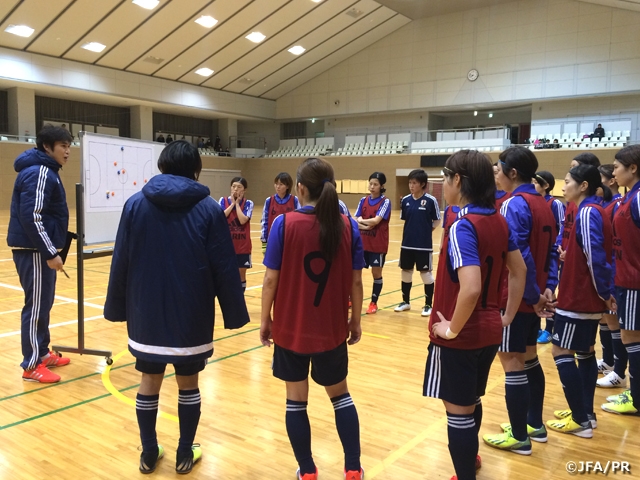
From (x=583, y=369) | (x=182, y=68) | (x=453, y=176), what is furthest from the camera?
(x=182, y=68)

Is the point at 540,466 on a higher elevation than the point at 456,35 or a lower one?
lower

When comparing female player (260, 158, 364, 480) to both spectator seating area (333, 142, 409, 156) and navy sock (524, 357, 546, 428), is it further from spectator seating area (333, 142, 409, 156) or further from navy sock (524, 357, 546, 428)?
spectator seating area (333, 142, 409, 156)

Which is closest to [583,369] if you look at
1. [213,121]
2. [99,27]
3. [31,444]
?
[31,444]

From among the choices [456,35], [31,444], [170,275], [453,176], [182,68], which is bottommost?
[31,444]

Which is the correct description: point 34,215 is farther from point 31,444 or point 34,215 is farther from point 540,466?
point 540,466

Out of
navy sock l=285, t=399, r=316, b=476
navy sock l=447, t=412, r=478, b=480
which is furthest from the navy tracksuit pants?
navy sock l=447, t=412, r=478, b=480

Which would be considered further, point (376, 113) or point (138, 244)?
point (376, 113)

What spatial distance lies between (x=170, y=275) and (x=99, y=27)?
22144mm

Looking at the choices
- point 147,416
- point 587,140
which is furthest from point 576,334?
point 587,140

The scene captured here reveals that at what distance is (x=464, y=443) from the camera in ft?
7.75

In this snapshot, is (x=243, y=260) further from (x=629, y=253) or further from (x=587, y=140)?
(x=587, y=140)

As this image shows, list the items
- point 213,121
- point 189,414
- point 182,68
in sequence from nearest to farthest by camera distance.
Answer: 1. point 189,414
2. point 182,68
3. point 213,121

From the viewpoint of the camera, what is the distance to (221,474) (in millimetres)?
2867

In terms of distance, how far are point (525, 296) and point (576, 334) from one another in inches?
24.0
